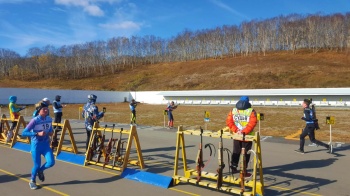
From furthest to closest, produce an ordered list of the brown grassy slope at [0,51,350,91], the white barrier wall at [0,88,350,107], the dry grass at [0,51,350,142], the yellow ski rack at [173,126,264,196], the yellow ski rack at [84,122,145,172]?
the brown grassy slope at [0,51,350,91] → the dry grass at [0,51,350,142] → the white barrier wall at [0,88,350,107] → the yellow ski rack at [84,122,145,172] → the yellow ski rack at [173,126,264,196]

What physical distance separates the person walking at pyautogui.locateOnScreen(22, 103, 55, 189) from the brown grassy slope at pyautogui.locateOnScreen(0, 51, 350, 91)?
56475 mm

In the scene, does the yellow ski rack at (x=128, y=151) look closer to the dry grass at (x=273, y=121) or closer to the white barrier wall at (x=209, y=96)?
the dry grass at (x=273, y=121)

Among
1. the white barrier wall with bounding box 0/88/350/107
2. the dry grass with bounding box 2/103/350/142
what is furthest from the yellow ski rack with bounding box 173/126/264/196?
the white barrier wall with bounding box 0/88/350/107

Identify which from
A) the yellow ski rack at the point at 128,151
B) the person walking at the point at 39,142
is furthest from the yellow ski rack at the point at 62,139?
the person walking at the point at 39,142

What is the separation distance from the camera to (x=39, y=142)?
707 centimetres

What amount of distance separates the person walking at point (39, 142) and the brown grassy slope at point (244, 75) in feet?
185

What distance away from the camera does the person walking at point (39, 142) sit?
22.9 feet

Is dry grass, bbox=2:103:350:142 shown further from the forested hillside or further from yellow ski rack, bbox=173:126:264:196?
the forested hillside

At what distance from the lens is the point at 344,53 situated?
267 ft

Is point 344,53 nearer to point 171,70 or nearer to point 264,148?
point 171,70

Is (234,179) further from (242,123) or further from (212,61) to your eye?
(212,61)

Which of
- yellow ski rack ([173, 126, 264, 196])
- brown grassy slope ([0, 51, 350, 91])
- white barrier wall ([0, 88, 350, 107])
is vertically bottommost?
yellow ski rack ([173, 126, 264, 196])

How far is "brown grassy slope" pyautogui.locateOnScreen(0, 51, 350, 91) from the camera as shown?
61938 millimetres

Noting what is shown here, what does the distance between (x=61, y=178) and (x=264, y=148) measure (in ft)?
24.9
